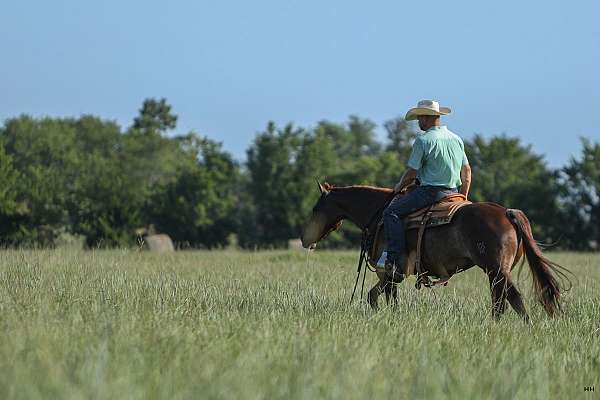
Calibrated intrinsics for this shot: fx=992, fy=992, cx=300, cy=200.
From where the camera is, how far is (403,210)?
1079 cm

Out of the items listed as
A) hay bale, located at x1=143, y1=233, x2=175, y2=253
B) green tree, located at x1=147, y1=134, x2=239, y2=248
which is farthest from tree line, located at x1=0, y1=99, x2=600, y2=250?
hay bale, located at x1=143, y1=233, x2=175, y2=253

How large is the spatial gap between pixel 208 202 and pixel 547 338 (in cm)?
6066

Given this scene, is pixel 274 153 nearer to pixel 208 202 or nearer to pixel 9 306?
pixel 208 202

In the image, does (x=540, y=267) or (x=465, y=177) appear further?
(x=465, y=177)

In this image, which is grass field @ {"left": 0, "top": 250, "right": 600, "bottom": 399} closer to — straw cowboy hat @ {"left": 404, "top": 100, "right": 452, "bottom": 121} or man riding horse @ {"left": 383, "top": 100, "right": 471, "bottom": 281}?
man riding horse @ {"left": 383, "top": 100, "right": 471, "bottom": 281}

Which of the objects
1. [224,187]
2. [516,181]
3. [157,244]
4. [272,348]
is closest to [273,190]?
[224,187]

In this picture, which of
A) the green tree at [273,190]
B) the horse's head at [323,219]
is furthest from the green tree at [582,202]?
the horse's head at [323,219]

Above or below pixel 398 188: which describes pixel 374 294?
below

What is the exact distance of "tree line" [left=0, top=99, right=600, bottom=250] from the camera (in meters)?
60.0

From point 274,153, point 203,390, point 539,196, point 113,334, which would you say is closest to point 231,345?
point 113,334

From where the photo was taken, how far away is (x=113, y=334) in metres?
6.70

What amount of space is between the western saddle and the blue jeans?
6 cm

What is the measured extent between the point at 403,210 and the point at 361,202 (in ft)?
3.29

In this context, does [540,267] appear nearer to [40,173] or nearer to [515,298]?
[515,298]
